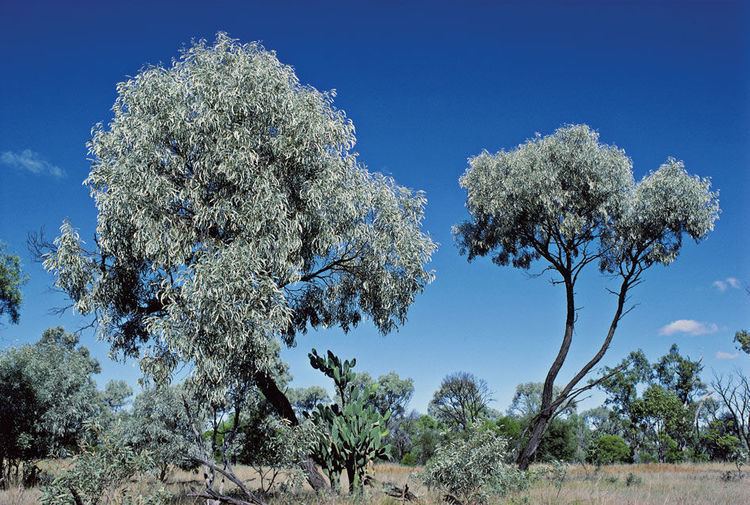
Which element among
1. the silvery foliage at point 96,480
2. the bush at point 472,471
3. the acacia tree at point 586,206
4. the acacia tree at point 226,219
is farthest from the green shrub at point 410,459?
the silvery foliage at point 96,480

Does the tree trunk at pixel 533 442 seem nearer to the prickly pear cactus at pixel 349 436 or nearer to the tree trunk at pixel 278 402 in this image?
the prickly pear cactus at pixel 349 436

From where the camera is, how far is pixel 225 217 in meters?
12.7

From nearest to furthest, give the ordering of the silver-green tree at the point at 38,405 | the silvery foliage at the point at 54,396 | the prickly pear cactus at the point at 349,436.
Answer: the prickly pear cactus at the point at 349,436
the silver-green tree at the point at 38,405
the silvery foliage at the point at 54,396

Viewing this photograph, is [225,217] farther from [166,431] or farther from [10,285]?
[10,285]

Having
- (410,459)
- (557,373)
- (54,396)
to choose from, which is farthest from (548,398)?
(410,459)

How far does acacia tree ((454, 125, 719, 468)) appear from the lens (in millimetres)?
20156

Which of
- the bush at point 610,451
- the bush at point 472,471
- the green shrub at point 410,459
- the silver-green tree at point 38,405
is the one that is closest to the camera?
the bush at point 472,471

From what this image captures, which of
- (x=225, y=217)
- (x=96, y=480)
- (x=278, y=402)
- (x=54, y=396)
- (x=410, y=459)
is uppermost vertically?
(x=225, y=217)

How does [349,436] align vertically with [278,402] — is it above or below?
below

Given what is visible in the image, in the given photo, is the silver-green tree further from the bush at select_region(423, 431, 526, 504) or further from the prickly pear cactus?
the bush at select_region(423, 431, 526, 504)

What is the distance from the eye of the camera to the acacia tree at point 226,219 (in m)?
11.9

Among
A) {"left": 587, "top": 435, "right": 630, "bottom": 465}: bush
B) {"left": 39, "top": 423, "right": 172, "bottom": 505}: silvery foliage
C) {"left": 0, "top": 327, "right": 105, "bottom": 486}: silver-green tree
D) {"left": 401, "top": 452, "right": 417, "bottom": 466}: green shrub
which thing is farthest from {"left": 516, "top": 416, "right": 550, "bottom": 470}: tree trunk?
{"left": 587, "top": 435, "right": 630, "bottom": 465}: bush

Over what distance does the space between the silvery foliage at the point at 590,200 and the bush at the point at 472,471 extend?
10.7 metres

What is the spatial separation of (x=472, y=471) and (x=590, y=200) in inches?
493
